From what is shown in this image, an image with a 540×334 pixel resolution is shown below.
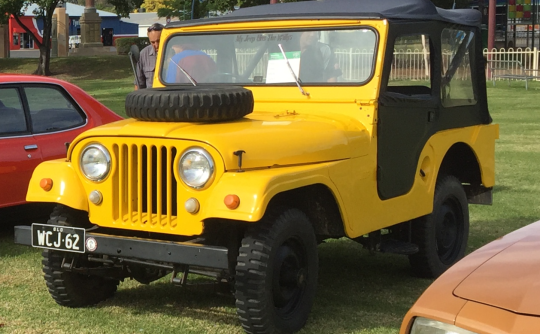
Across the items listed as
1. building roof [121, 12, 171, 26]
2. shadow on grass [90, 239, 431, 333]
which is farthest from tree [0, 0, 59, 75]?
building roof [121, 12, 171, 26]

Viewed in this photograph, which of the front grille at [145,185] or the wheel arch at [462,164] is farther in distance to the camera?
the wheel arch at [462,164]

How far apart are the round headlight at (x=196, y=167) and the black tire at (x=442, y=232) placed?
7.23ft

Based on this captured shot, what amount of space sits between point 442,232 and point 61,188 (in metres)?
3.00

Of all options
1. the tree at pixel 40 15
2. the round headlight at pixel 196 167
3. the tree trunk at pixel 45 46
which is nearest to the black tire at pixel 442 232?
the round headlight at pixel 196 167

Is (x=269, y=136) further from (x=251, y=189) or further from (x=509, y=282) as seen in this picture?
(x=509, y=282)

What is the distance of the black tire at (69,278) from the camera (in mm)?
5367

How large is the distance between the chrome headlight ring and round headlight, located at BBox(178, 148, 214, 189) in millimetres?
515

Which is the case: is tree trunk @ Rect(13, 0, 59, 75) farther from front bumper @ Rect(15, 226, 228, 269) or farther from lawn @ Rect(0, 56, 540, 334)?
front bumper @ Rect(15, 226, 228, 269)

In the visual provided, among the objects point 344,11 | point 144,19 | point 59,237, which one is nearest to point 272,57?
point 344,11

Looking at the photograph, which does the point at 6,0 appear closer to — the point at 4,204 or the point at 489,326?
the point at 4,204

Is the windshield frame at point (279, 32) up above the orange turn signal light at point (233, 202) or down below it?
above

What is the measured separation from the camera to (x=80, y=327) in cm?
526

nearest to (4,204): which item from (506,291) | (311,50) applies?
(311,50)

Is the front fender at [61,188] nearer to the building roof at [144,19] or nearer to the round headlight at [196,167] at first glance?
the round headlight at [196,167]
